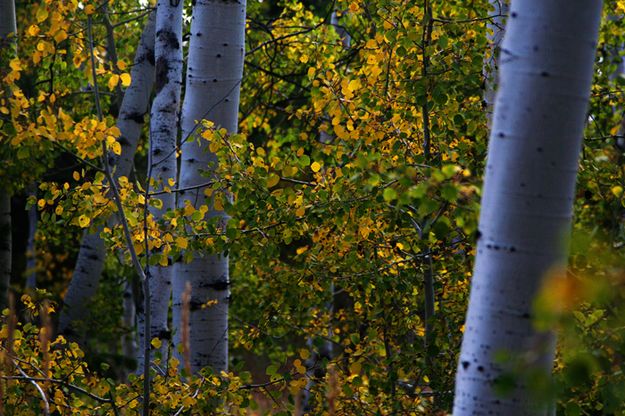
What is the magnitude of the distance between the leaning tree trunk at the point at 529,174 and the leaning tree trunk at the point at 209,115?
232 cm

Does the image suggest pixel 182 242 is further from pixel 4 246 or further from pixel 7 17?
pixel 7 17

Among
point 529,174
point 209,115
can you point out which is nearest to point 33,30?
point 209,115

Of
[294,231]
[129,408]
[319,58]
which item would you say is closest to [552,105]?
[294,231]

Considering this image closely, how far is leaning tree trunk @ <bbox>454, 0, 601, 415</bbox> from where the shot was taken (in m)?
1.67

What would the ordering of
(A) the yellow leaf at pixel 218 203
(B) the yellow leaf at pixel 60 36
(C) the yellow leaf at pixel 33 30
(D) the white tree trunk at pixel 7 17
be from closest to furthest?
(B) the yellow leaf at pixel 60 36 → (C) the yellow leaf at pixel 33 30 → (A) the yellow leaf at pixel 218 203 → (D) the white tree trunk at pixel 7 17

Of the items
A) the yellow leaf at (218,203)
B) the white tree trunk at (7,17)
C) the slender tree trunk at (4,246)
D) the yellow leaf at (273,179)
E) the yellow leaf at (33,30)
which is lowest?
the slender tree trunk at (4,246)

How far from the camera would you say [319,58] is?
454cm

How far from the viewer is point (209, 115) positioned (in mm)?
3938

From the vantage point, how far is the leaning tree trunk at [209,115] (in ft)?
12.7

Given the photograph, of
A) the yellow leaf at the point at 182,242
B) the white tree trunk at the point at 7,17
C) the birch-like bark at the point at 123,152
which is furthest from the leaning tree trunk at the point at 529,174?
the white tree trunk at the point at 7,17

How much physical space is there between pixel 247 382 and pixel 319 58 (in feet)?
6.22

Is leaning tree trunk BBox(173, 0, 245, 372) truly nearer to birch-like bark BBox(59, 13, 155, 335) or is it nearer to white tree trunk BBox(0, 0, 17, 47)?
birch-like bark BBox(59, 13, 155, 335)

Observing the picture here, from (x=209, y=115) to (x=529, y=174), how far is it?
98.5 inches

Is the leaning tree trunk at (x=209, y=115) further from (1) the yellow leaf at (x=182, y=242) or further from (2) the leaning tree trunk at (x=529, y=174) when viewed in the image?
(2) the leaning tree trunk at (x=529, y=174)
